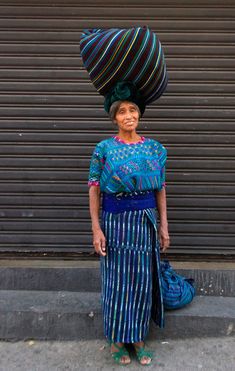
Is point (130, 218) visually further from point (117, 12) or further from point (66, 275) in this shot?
point (117, 12)

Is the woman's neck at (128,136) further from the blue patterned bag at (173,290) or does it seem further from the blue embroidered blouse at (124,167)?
the blue patterned bag at (173,290)

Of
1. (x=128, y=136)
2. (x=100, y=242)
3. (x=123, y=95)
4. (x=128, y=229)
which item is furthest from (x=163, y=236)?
(x=123, y=95)

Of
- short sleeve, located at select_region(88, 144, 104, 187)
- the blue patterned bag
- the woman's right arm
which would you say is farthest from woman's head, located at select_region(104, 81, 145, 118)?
the blue patterned bag

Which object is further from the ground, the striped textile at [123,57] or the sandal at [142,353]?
the striped textile at [123,57]

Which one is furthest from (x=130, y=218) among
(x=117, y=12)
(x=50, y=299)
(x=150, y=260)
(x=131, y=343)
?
(x=117, y=12)

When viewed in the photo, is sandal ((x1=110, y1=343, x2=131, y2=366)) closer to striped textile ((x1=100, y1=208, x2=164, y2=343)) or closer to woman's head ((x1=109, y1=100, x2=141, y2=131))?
striped textile ((x1=100, y1=208, x2=164, y2=343))

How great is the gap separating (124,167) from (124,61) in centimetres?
60

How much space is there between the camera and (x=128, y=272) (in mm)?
2408

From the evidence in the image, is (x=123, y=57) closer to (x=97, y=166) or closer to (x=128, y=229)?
(x=97, y=166)

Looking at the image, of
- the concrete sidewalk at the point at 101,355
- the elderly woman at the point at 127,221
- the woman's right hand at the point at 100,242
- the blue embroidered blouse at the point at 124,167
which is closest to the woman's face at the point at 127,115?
the elderly woman at the point at 127,221

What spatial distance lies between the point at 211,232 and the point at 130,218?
137cm

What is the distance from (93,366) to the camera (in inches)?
99.3

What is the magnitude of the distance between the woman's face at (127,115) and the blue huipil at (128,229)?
0.12 metres

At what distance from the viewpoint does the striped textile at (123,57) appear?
7.01 feet
